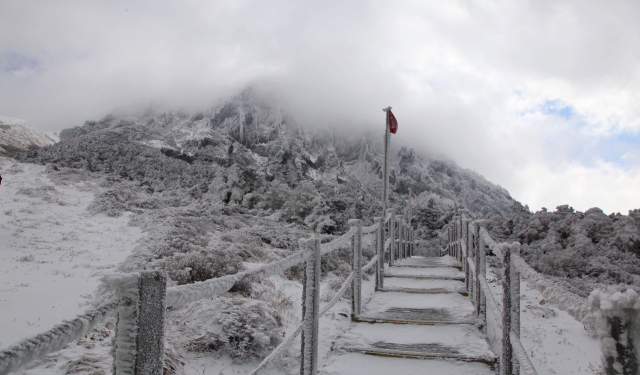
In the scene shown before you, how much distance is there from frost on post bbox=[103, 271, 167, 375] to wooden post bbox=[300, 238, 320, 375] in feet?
6.30

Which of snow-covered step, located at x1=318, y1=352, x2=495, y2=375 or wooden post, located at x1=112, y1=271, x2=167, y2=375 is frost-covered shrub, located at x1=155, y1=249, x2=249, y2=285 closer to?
snow-covered step, located at x1=318, y1=352, x2=495, y2=375

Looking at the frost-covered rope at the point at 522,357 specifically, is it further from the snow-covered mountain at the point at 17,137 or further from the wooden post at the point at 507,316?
the snow-covered mountain at the point at 17,137

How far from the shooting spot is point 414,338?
3.97m

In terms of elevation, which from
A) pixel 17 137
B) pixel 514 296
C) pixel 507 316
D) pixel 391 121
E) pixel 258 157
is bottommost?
pixel 507 316

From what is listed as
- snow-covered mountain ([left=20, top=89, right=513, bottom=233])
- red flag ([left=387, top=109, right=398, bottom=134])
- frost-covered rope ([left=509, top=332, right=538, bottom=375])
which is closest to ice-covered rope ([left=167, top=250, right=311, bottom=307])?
frost-covered rope ([left=509, top=332, right=538, bottom=375])

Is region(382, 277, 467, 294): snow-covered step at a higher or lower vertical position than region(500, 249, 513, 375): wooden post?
lower

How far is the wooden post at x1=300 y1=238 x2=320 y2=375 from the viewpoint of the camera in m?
3.15

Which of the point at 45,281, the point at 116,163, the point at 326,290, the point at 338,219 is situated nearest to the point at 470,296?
the point at 326,290

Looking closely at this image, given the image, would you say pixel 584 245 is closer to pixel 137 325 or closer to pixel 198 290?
pixel 198 290

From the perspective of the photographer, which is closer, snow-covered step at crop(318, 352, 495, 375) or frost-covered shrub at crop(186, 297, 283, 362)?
snow-covered step at crop(318, 352, 495, 375)

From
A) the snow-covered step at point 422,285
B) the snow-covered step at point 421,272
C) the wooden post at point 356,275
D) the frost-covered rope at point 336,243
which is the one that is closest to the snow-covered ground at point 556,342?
the snow-covered step at point 422,285

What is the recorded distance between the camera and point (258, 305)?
4.34 meters

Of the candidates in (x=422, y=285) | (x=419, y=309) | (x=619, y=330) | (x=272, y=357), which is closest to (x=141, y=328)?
(x=272, y=357)

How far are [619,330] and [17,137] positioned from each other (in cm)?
5112
